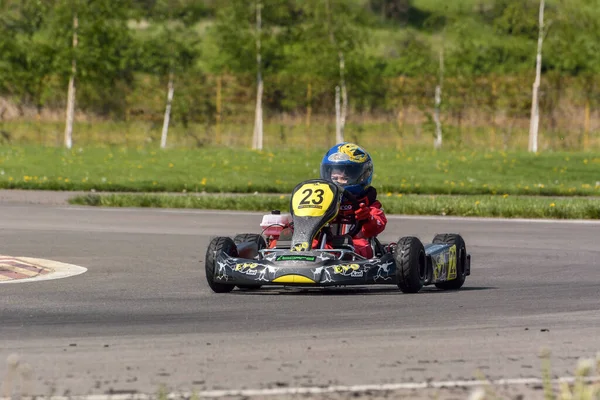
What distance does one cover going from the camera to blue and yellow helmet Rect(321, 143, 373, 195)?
1256cm

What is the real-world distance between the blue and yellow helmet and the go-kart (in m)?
0.30

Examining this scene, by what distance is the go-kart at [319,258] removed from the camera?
1122 cm

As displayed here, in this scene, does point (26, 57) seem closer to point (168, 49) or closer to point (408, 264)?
point (168, 49)

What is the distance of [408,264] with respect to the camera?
448 inches

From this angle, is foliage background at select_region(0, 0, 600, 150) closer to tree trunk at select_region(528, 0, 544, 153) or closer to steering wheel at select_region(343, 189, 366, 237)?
tree trunk at select_region(528, 0, 544, 153)

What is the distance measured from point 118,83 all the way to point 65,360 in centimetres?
4111

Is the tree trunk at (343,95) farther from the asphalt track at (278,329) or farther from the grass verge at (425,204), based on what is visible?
the asphalt track at (278,329)

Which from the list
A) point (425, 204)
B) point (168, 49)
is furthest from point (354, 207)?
point (168, 49)

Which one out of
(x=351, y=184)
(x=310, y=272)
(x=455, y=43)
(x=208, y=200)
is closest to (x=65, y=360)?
(x=310, y=272)

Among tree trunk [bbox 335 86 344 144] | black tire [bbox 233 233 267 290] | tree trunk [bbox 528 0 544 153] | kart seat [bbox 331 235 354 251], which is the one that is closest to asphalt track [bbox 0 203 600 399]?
kart seat [bbox 331 235 354 251]

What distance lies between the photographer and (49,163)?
3412 centimetres

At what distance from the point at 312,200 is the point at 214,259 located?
3.20ft

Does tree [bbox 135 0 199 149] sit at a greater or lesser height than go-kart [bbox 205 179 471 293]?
greater

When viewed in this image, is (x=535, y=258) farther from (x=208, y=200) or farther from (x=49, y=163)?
(x=49, y=163)
